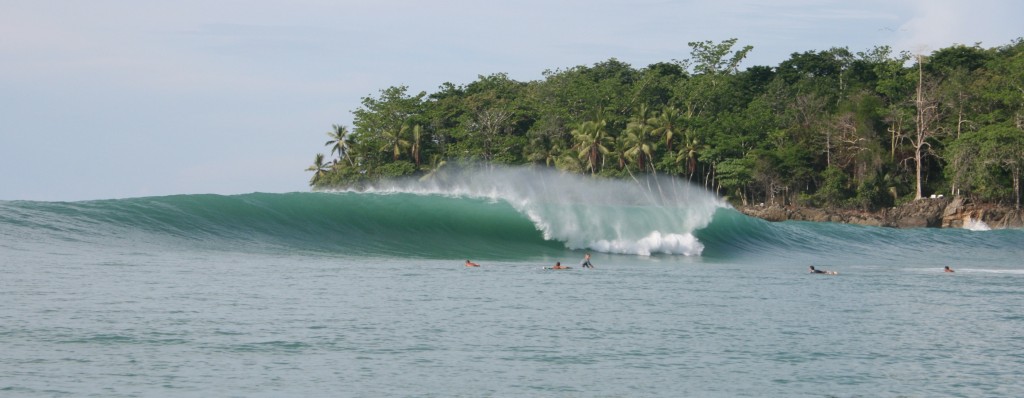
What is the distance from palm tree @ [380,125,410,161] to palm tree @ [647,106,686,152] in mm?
16912

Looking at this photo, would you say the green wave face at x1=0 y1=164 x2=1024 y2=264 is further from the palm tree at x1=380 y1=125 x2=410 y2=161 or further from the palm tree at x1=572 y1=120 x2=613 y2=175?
the palm tree at x1=380 y1=125 x2=410 y2=161

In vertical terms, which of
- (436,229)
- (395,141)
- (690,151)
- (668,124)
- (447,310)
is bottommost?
(447,310)

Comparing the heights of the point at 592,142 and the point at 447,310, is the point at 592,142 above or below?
above

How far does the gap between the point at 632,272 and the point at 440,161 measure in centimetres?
4872

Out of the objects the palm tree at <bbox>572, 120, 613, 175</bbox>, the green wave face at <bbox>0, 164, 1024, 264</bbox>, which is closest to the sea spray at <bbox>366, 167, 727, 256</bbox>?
the green wave face at <bbox>0, 164, 1024, 264</bbox>

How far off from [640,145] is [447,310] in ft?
169

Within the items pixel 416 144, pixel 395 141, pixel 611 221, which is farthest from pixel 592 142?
pixel 611 221

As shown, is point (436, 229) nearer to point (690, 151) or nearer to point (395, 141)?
point (690, 151)

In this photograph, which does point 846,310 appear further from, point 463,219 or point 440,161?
point 440,161

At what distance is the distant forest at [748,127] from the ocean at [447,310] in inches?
1146

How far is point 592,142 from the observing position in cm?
6650

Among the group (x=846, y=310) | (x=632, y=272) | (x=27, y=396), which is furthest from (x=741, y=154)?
(x=27, y=396)

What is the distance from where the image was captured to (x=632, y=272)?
23.9 m

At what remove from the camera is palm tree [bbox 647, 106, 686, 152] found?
67688 mm
